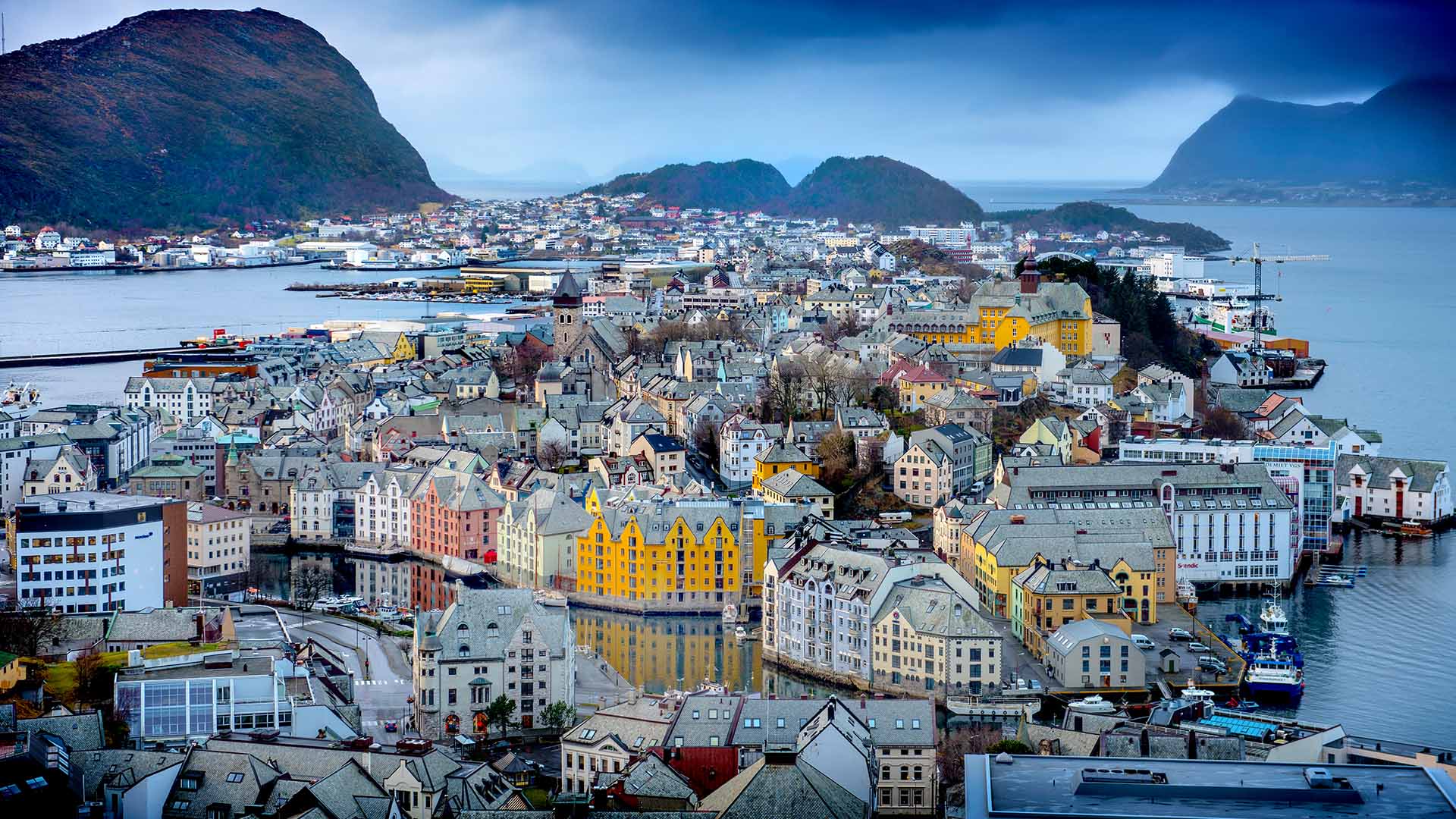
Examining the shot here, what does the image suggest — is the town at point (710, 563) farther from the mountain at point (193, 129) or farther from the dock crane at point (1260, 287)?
the mountain at point (193, 129)

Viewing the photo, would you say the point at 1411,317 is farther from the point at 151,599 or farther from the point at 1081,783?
the point at 1081,783

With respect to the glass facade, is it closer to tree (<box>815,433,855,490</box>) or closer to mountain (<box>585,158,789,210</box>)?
tree (<box>815,433,855,490</box>)

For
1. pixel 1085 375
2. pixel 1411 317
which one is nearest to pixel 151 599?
pixel 1085 375

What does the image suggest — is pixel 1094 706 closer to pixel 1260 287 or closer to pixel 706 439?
pixel 706 439

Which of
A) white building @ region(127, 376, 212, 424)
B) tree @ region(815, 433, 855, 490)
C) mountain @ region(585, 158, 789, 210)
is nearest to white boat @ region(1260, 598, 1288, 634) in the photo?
tree @ region(815, 433, 855, 490)

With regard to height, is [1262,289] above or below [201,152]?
below

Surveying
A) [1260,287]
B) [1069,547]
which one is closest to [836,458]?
[1069,547]
